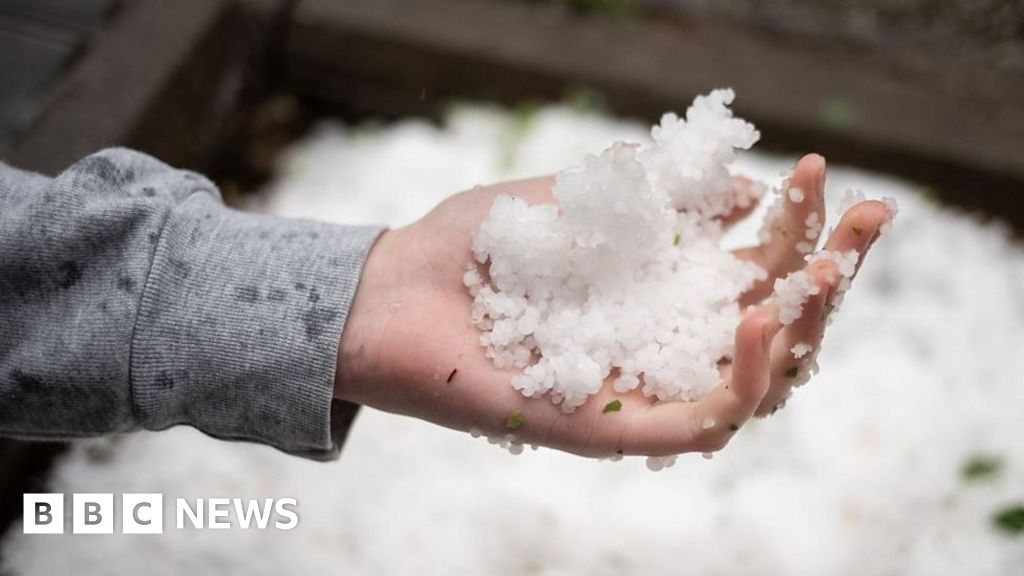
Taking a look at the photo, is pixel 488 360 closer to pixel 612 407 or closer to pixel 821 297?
pixel 612 407

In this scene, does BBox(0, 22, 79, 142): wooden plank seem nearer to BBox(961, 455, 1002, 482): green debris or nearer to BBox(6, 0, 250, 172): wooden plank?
BBox(6, 0, 250, 172): wooden plank

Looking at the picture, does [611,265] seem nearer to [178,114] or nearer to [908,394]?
[908,394]

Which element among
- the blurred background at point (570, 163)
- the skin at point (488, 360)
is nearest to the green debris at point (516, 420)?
the skin at point (488, 360)

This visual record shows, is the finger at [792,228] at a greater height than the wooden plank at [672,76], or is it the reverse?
the wooden plank at [672,76]

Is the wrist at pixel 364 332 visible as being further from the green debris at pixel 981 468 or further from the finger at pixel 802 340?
the green debris at pixel 981 468

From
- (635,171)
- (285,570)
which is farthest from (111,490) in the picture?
(635,171)

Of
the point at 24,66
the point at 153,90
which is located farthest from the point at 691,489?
the point at 24,66
